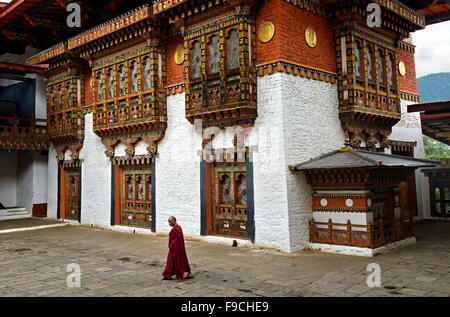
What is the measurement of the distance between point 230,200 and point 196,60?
426 centimetres

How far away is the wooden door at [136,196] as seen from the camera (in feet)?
43.4

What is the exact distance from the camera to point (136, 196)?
13680 mm

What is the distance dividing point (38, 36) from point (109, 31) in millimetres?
7635

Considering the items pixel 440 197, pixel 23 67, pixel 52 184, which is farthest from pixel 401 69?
pixel 23 67

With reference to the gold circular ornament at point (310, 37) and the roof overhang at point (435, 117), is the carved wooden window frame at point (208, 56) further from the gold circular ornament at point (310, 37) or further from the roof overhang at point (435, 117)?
the roof overhang at point (435, 117)

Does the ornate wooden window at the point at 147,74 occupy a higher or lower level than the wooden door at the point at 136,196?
higher

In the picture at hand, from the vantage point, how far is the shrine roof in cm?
838

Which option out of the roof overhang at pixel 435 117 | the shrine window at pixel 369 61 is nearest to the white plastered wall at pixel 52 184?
Answer: the shrine window at pixel 369 61

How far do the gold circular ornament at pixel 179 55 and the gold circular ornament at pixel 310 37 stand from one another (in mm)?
4009

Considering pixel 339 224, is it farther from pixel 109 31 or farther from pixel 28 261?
pixel 109 31

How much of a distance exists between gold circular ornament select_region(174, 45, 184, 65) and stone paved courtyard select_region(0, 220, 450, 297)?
5712 millimetres

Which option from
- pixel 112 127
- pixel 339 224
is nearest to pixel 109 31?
pixel 112 127

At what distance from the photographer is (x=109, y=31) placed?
13000 millimetres
